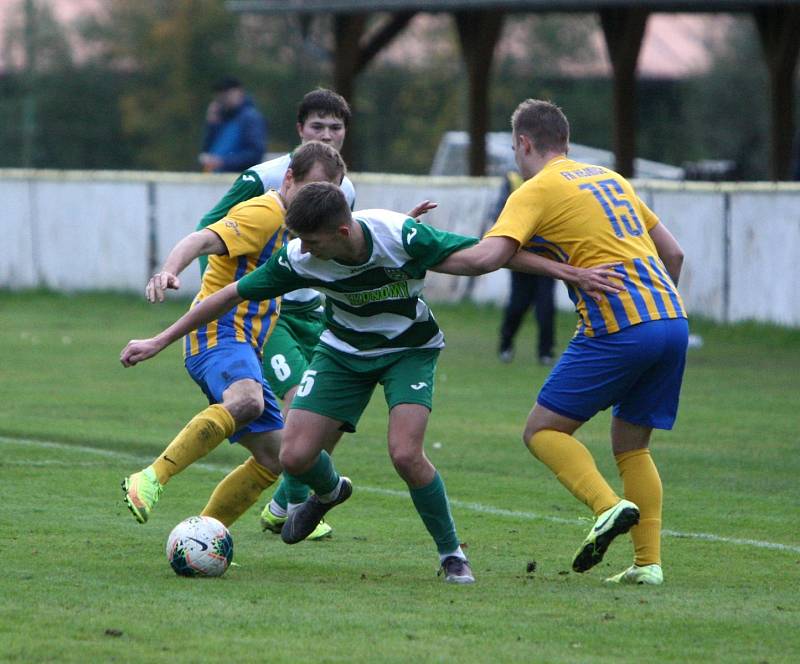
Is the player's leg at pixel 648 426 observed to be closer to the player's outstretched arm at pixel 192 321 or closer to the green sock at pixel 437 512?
the green sock at pixel 437 512

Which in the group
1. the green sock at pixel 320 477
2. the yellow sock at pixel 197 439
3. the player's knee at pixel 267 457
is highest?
the yellow sock at pixel 197 439

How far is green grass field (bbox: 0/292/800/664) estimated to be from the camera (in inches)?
214

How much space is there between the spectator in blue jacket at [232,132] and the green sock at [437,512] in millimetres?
12387

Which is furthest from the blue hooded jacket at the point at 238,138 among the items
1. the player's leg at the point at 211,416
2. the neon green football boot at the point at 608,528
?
the neon green football boot at the point at 608,528

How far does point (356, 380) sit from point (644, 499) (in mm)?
1221

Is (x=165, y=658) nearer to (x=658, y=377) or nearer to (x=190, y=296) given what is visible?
(x=658, y=377)

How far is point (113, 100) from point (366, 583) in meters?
34.6

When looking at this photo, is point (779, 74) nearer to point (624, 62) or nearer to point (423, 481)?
point (624, 62)

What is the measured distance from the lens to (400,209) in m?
21.5

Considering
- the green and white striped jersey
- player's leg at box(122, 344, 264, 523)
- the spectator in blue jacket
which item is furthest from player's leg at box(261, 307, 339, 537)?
the spectator in blue jacket

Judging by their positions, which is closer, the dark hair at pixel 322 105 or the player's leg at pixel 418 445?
the player's leg at pixel 418 445

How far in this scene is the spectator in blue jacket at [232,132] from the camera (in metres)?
18.7

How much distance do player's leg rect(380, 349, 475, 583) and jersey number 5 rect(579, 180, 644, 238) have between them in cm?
87

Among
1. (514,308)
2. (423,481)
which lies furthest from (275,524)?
(514,308)
